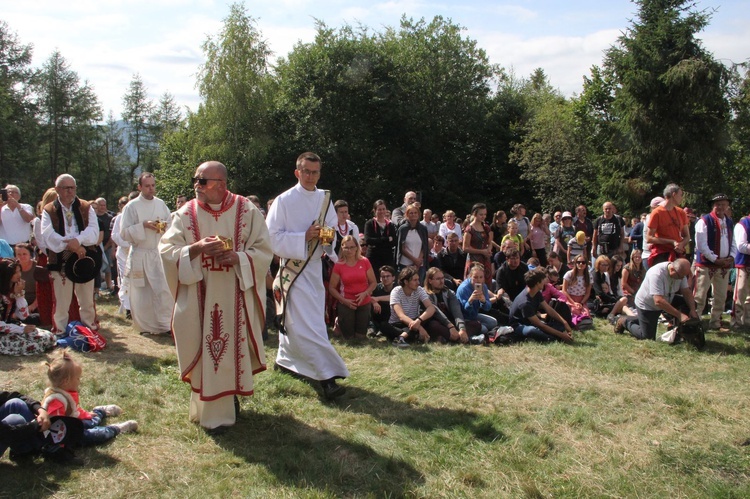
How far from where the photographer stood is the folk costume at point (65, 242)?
24.8 ft

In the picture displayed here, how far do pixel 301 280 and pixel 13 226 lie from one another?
20.4ft

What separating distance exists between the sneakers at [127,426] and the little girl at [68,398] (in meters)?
0.02

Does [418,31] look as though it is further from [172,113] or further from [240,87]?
[172,113]

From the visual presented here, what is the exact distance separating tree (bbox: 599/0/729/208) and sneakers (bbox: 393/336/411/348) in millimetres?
21756

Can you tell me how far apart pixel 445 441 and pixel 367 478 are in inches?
31.5

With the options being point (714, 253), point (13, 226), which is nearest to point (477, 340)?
point (714, 253)

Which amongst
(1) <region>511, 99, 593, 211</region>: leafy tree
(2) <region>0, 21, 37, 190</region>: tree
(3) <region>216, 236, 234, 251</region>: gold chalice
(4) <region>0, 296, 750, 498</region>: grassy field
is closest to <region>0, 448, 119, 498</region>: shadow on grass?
(4) <region>0, 296, 750, 498</region>: grassy field

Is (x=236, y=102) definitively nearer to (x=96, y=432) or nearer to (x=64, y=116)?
(x=64, y=116)

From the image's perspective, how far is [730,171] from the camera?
28.9 meters

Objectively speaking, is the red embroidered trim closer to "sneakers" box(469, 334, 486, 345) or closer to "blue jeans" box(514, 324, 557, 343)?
"sneakers" box(469, 334, 486, 345)

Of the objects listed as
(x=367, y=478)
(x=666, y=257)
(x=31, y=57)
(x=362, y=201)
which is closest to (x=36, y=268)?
(x=367, y=478)

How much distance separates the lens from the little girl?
4359 millimetres

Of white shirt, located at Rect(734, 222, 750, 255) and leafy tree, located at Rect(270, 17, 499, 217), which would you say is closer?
white shirt, located at Rect(734, 222, 750, 255)

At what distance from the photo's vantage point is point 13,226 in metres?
9.75
